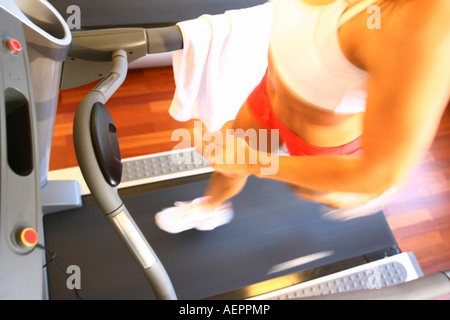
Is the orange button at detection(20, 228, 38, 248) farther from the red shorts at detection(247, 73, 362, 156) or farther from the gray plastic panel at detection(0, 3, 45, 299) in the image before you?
the red shorts at detection(247, 73, 362, 156)

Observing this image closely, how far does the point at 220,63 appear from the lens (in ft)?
3.34

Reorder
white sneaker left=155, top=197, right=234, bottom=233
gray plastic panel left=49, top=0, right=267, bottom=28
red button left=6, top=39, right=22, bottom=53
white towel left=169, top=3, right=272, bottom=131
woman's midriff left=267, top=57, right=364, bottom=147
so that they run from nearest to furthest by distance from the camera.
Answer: red button left=6, top=39, right=22, bottom=53 → woman's midriff left=267, top=57, right=364, bottom=147 → white towel left=169, top=3, right=272, bottom=131 → gray plastic panel left=49, top=0, right=267, bottom=28 → white sneaker left=155, top=197, right=234, bottom=233

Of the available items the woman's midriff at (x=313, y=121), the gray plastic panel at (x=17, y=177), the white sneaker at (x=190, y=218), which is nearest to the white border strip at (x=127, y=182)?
the white sneaker at (x=190, y=218)

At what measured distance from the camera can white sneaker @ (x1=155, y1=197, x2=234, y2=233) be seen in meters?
1.20

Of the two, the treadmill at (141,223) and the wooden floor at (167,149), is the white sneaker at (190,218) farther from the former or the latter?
the wooden floor at (167,149)

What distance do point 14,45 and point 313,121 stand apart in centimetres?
63

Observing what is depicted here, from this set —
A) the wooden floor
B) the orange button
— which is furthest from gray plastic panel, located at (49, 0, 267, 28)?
the orange button

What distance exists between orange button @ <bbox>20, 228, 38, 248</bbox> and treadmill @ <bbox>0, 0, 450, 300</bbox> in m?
0.02

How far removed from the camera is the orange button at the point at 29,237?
451 mm

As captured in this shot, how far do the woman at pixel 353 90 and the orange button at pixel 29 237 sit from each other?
1.42 feet

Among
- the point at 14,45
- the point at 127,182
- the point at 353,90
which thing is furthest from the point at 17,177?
the point at 127,182

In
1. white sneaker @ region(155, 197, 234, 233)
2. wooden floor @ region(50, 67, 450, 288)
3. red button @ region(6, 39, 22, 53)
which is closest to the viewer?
red button @ region(6, 39, 22, 53)

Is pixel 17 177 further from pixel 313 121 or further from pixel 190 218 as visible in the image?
pixel 190 218
